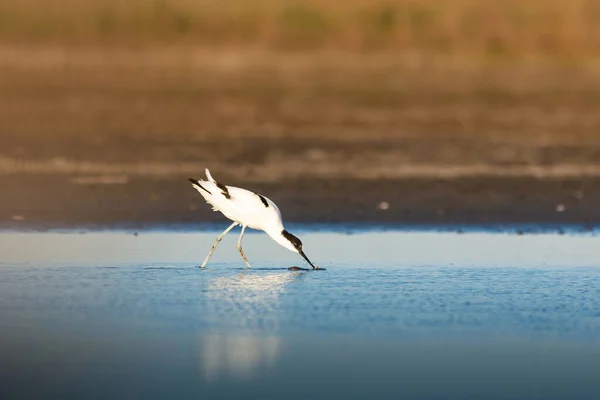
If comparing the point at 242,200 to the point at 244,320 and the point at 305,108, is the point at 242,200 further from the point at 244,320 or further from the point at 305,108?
the point at 305,108

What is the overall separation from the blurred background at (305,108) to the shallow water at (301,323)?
4.35 metres

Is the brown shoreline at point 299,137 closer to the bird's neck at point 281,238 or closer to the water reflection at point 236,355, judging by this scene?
the bird's neck at point 281,238

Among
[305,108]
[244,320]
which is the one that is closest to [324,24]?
[305,108]

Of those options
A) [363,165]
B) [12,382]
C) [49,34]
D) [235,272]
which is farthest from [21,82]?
[12,382]

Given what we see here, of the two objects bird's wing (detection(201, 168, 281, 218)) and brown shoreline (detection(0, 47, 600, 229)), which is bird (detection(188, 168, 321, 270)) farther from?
brown shoreline (detection(0, 47, 600, 229))

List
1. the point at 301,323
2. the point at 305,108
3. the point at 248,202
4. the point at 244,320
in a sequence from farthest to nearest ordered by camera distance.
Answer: the point at 305,108 → the point at 248,202 → the point at 244,320 → the point at 301,323

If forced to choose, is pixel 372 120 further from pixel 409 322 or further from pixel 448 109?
pixel 409 322

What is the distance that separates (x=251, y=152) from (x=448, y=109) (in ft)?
17.8

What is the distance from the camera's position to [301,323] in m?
8.73

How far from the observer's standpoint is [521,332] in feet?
27.8

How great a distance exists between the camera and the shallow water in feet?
22.5

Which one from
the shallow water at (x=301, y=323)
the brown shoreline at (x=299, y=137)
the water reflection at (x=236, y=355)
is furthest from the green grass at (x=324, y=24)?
the water reflection at (x=236, y=355)

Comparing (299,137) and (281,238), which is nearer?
(281,238)

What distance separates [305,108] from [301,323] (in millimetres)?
17034
